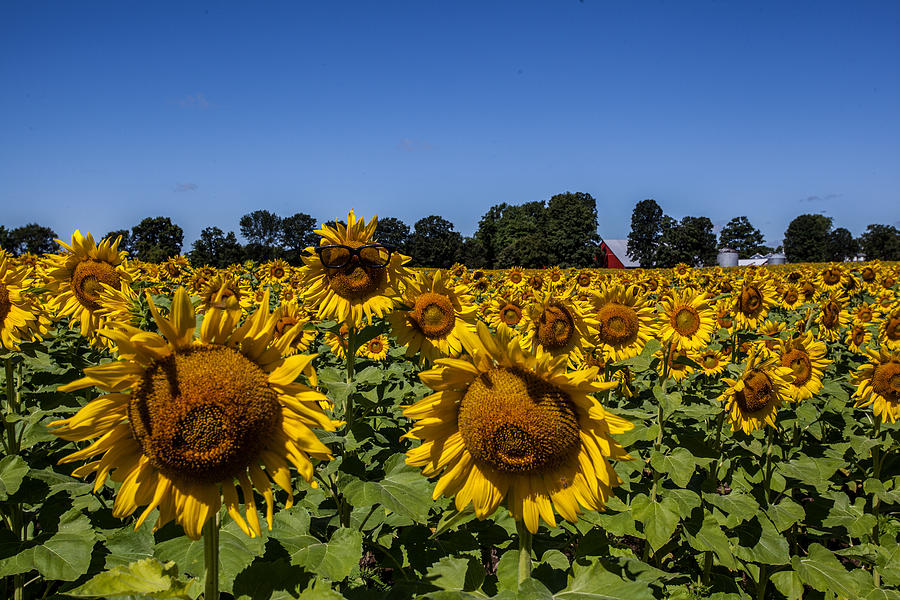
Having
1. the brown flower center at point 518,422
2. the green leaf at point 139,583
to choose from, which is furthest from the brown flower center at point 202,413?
the brown flower center at point 518,422

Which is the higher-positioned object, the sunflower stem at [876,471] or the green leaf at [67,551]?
the green leaf at [67,551]

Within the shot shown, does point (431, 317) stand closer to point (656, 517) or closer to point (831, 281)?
point (656, 517)

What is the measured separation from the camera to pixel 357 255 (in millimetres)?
2955

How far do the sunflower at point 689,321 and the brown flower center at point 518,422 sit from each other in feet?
12.0

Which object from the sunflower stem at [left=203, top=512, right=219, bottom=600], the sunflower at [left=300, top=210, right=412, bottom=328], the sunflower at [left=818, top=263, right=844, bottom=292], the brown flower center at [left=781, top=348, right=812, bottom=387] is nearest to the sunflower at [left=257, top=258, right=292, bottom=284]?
the sunflower at [left=300, top=210, right=412, bottom=328]

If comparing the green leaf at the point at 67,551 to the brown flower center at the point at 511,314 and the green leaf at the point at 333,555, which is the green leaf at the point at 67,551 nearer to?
the green leaf at the point at 333,555

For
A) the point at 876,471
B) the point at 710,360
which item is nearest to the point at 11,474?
the point at 876,471

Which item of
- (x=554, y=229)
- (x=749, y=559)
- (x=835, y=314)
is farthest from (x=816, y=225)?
(x=749, y=559)

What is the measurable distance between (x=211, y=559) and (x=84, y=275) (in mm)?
3443

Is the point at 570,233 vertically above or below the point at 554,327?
above

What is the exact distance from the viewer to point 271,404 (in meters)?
1.49

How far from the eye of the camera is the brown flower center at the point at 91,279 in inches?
157

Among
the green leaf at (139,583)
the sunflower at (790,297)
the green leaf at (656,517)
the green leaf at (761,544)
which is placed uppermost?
the sunflower at (790,297)

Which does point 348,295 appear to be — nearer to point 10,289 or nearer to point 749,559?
point 10,289
